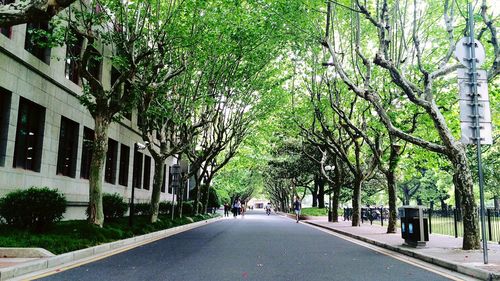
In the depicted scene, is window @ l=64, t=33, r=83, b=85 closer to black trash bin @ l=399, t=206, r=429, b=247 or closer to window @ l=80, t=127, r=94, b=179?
window @ l=80, t=127, r=94, b=179

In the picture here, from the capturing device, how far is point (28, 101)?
52.1 feet

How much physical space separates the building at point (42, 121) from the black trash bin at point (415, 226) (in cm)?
932

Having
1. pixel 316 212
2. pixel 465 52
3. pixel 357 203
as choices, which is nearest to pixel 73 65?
pixel 357 203

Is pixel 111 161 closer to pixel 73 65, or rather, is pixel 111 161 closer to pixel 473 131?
pixel 73 65

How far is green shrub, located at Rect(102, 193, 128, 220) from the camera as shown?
1725 centimetres

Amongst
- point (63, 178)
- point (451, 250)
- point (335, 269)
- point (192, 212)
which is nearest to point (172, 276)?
point (335, 269)

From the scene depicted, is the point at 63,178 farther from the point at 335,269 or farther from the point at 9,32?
Result: the point at 335,269

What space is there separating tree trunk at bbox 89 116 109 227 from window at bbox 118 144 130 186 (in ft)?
43.5

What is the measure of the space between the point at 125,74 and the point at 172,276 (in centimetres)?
818

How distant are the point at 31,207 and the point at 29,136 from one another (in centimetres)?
550

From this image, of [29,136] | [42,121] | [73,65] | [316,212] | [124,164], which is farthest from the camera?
[316,212]

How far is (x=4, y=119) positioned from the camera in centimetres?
1428

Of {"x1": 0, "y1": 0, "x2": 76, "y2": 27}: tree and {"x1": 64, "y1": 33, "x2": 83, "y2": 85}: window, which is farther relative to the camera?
{"x1": 64, "y1": 33, "x2": 83, "y2": 85}: window

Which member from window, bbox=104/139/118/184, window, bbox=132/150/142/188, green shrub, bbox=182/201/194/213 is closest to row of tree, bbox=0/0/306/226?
window, bbox=104/139/118/184
